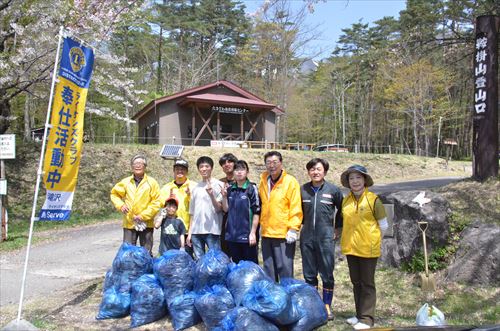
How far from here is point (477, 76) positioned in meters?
9.00

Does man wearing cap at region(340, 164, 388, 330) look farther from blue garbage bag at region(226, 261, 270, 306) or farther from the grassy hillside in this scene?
the grassy hillside

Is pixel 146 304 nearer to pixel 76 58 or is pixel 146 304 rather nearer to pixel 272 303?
pixel 272 303

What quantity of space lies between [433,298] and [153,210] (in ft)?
12.3

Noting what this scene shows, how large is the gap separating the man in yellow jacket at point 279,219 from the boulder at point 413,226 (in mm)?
2209

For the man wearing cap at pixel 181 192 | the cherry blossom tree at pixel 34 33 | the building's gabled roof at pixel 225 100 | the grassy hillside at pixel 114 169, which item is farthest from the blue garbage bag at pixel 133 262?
the building's gabled roof at pixel 225 100

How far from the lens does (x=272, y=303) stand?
3689mm

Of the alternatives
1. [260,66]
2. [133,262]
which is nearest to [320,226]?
[133,262]

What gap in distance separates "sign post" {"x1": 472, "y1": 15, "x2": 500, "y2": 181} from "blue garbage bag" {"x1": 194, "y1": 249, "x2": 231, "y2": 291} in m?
7.07

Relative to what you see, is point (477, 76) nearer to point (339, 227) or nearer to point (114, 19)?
point (339, 227)

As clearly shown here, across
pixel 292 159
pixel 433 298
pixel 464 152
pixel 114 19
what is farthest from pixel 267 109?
pixel 464 152

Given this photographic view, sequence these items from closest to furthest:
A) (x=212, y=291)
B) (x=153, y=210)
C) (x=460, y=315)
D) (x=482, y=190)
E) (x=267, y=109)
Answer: (x=212, y=291) → (x=460, y=315) → (x=153, y=210) → (x=482, y=190) → (x=267, y=109)

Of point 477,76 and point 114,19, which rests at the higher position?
point 114,19

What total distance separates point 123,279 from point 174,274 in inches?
28.5

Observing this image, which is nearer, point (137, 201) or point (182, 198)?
point (137, 201)
